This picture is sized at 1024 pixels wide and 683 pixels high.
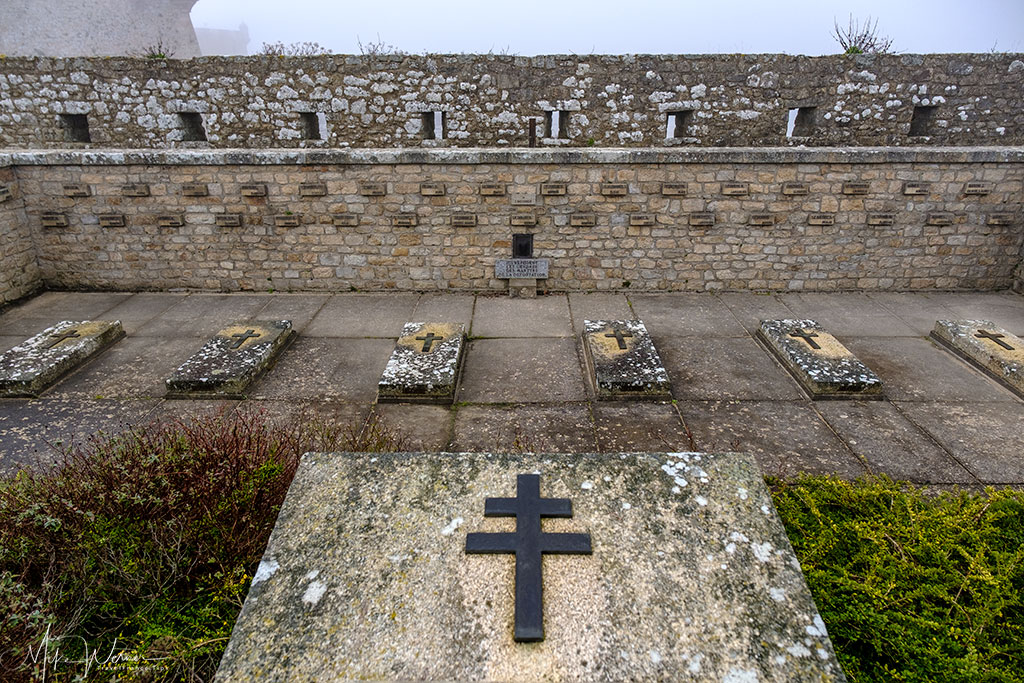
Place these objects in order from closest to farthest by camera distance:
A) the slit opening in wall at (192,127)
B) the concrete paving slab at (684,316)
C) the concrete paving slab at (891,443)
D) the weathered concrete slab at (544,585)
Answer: the weathered concrete slab at (544,585), the concrete paving slab at (891,443), the concrete paving slab at (684,316), the slit opening in wall at (192,127)

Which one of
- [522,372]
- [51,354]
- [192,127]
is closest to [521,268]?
[522,372]

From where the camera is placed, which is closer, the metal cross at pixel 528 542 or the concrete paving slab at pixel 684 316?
the metal cross at pixel 528 542

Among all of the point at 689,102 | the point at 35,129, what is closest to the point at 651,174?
the point at 689,102

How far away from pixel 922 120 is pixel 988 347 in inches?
207

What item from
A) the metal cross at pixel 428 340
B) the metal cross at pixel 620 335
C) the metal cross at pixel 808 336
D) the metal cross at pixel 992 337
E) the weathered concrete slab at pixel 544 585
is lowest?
the metal cross at pixel 428 340

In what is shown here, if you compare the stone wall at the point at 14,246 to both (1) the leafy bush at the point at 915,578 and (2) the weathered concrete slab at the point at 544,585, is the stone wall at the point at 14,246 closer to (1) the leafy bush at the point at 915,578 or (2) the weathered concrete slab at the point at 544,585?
(2) the weathered concrete slab at the point at 544,585

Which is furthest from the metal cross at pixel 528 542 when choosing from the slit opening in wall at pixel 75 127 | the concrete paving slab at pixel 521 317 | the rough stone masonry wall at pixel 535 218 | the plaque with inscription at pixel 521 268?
the slit opening in wall at pixel 75 127

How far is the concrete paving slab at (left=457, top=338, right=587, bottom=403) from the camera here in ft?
15.6

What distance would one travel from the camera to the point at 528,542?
188cm

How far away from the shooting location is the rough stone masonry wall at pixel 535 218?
6.64 metres

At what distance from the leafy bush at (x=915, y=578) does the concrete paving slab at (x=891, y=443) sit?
0.47 metres

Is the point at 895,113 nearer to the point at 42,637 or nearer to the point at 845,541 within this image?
the point at 845,541

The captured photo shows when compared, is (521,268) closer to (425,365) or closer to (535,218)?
(535,218)

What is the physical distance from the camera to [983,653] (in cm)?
225
